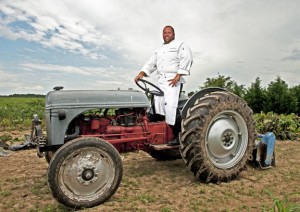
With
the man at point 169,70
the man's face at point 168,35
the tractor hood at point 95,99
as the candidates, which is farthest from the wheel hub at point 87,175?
the man's face at point 168,35

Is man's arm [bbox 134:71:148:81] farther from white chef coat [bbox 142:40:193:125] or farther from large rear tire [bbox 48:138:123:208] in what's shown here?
large rear tire [bbox 48:138:123:208]

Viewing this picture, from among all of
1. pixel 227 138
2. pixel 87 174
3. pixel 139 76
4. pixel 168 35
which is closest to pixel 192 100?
pixel 227 138

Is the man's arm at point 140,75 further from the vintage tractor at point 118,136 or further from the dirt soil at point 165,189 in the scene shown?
the dirt soil at point 165,189

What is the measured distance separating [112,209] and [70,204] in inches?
19.3

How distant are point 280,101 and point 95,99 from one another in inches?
634

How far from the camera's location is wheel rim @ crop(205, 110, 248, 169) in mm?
4840

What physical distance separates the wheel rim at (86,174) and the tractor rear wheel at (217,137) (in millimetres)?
1261

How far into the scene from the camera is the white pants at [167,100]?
5.00 meters

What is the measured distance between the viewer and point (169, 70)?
5238 millimetres

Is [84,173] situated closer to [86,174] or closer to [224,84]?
[86,174]

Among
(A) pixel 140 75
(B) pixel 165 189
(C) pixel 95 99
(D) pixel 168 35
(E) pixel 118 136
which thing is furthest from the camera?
(A) pixel 140 75

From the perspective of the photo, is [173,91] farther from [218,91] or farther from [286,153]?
[286,153]

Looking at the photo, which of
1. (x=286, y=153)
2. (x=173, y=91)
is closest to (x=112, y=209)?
(x=173, y=91)

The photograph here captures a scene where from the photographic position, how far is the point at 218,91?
5.19 m
